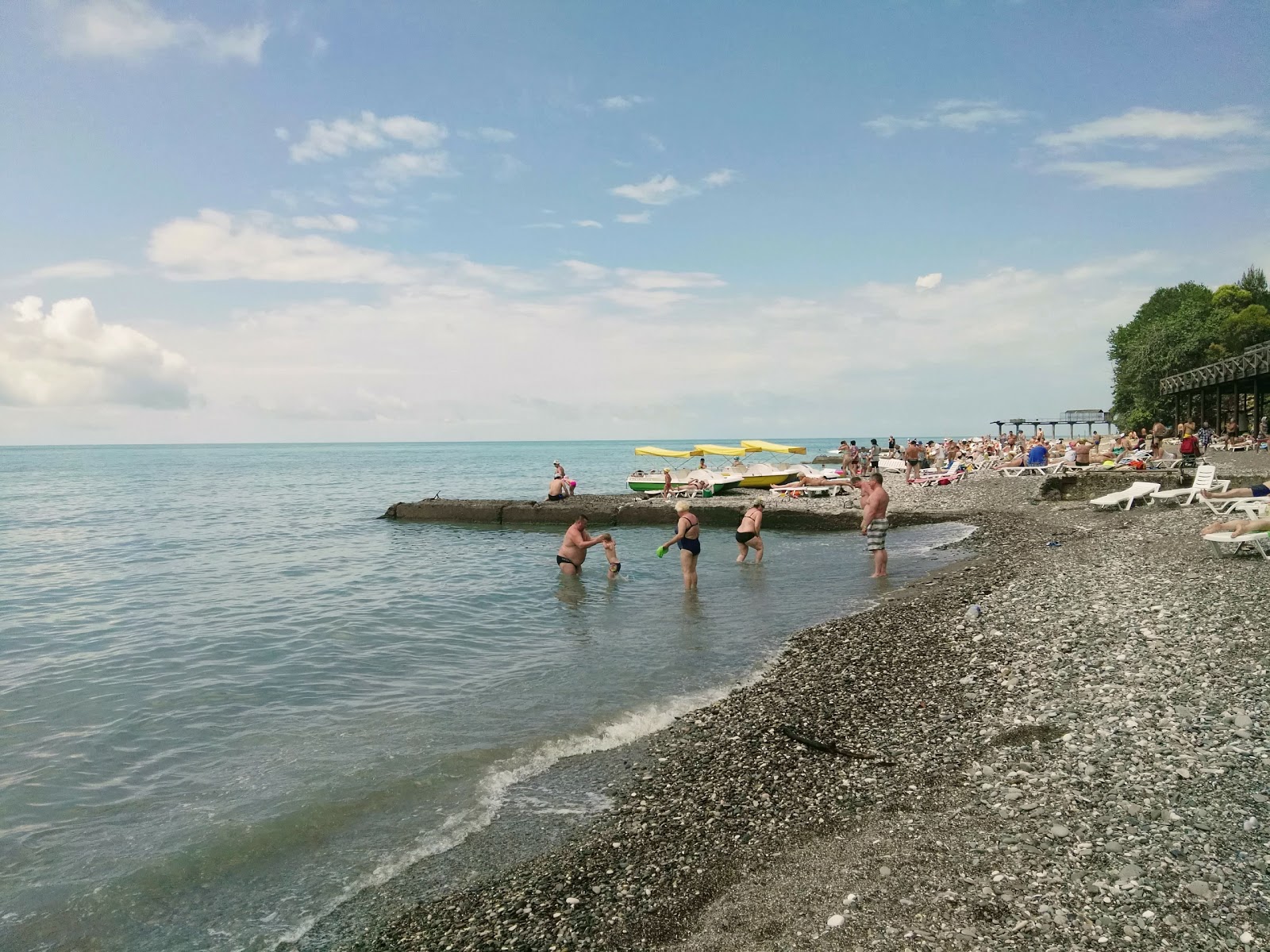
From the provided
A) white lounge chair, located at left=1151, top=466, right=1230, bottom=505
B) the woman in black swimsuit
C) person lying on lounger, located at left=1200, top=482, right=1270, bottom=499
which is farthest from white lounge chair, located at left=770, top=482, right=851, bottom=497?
the woman in black swimsuit

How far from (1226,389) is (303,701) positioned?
208 ft

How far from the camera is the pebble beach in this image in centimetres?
409

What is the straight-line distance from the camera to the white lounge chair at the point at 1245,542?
12070mm

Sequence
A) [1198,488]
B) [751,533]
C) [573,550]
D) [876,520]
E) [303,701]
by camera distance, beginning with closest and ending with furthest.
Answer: [303,701]
[876,520]
[573,550]
[751,533]
[1198,488]

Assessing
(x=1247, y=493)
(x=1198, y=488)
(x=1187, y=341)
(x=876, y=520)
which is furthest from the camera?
(x=1187, y=341)

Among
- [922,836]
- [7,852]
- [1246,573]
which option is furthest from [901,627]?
[7,852]

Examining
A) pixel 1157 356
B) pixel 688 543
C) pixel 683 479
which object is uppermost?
pixel 1157 356

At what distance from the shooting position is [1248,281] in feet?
254

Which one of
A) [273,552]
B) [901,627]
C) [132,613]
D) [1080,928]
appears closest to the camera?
[1080,928]

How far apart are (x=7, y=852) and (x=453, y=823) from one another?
364 centimetres

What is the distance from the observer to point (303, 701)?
10023mm

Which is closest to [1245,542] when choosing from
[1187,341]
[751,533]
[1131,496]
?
[1131,496]

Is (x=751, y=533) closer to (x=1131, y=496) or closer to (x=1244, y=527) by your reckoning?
(x=1244, y=527)

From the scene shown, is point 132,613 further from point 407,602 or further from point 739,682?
point 739,682
